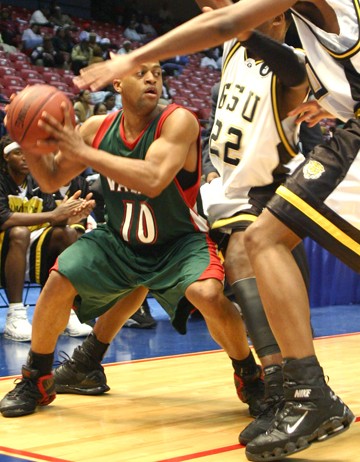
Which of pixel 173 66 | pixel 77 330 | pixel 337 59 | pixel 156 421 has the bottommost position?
pixel 173 66

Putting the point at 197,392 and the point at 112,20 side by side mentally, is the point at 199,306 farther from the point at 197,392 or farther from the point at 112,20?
the point at 112,20

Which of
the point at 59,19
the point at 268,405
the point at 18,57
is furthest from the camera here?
the point at 59,19

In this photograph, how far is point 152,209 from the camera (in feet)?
12.6

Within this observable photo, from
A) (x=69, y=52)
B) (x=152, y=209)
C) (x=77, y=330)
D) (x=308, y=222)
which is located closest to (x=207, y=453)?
(x=308, y=222)

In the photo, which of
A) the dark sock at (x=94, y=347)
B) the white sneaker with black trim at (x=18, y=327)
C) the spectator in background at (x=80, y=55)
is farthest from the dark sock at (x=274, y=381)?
the spectator in background at (x=80, y=55)

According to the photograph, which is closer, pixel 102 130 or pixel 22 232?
pixel 102 130

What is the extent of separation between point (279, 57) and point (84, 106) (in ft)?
31.6

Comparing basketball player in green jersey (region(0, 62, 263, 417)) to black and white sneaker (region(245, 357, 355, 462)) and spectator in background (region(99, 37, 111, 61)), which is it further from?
spectator in background (region(99, 37, 111, 61))

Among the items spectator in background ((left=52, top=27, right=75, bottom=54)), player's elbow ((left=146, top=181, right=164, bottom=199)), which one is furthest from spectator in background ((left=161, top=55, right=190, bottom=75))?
player's elbow ((left=146, top=181, right=164, bottom=199))

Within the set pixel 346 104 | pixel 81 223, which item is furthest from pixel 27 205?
pixel 346 104

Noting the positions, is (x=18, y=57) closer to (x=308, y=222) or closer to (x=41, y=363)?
(x=41, y=363)

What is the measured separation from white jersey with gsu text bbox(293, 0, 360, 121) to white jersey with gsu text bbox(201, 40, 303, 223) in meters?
0.78

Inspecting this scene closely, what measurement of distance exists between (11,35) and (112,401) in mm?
13711

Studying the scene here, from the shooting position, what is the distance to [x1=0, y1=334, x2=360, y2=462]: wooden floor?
299 centimetres
